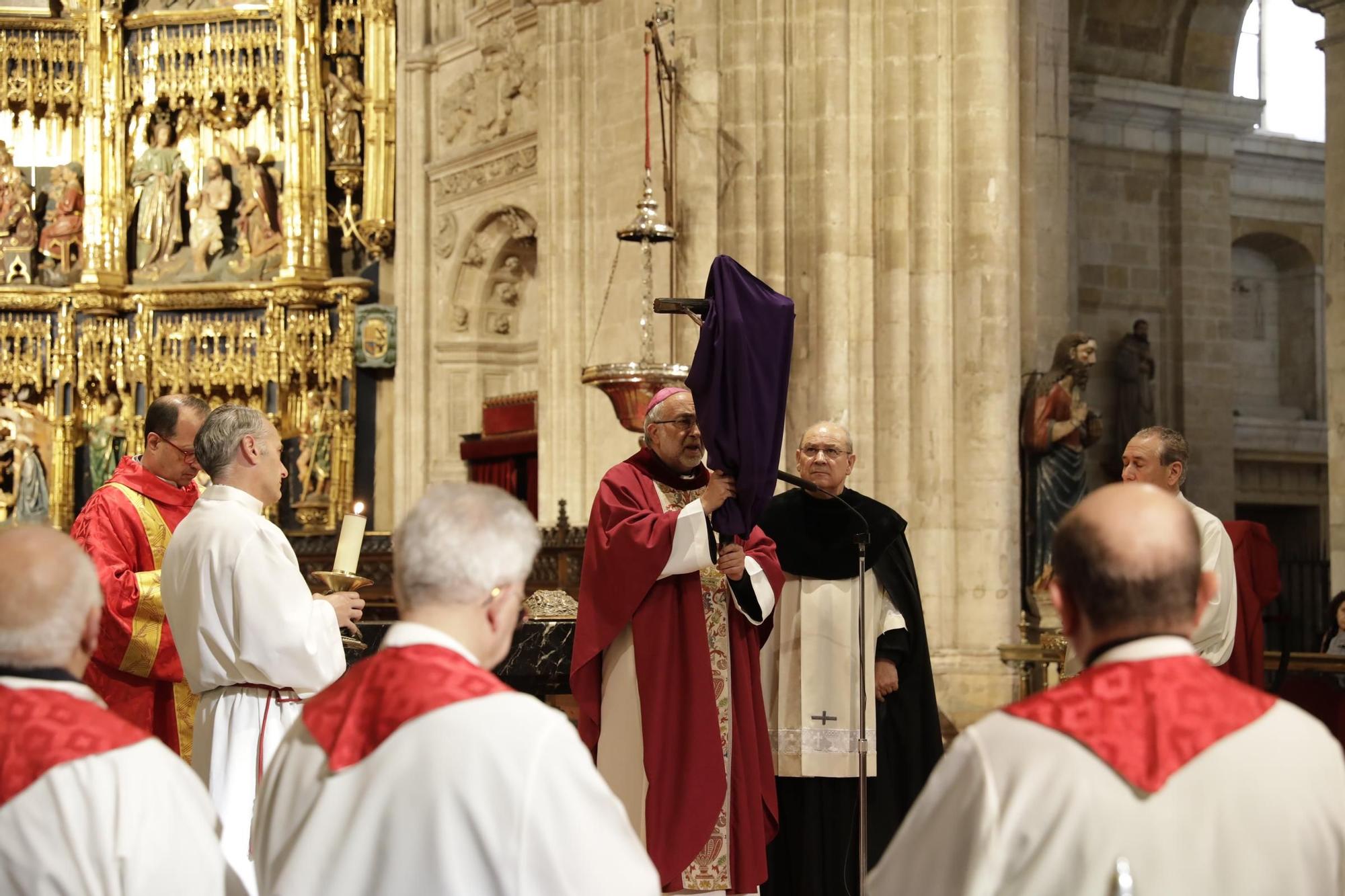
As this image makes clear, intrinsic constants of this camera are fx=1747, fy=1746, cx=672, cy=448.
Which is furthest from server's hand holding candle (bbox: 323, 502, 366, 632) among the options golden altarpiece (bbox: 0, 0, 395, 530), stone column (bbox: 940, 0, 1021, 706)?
golden altarpiece (bbox: 0, 0, 395, 530)

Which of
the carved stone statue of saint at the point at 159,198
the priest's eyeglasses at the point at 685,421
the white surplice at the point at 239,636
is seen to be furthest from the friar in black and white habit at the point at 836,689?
the carved stone statue of saint at the point at 159,198

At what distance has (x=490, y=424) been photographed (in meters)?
13.5

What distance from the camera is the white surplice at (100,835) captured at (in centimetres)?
237

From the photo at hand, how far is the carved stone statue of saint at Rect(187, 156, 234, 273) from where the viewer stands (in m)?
15.4

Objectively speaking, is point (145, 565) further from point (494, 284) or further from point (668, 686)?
point (494, 284)

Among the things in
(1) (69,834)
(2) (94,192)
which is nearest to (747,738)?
(1) (69,834)

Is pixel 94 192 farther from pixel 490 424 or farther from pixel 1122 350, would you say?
pixel 1122 350

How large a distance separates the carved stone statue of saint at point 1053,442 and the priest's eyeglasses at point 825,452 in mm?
4786

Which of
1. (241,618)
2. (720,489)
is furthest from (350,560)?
(720,489)

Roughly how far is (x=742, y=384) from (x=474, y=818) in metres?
2.65

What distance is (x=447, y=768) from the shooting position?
2348 mm

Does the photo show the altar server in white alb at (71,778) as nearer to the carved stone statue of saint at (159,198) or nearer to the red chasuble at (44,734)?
the red chasuble at (44,734)

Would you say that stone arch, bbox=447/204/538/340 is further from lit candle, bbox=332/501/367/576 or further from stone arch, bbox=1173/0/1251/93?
lit candle, bbox=332/501/367/576

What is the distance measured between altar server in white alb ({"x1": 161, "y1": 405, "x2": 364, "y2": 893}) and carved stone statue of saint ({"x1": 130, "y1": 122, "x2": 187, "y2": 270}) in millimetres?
11544
